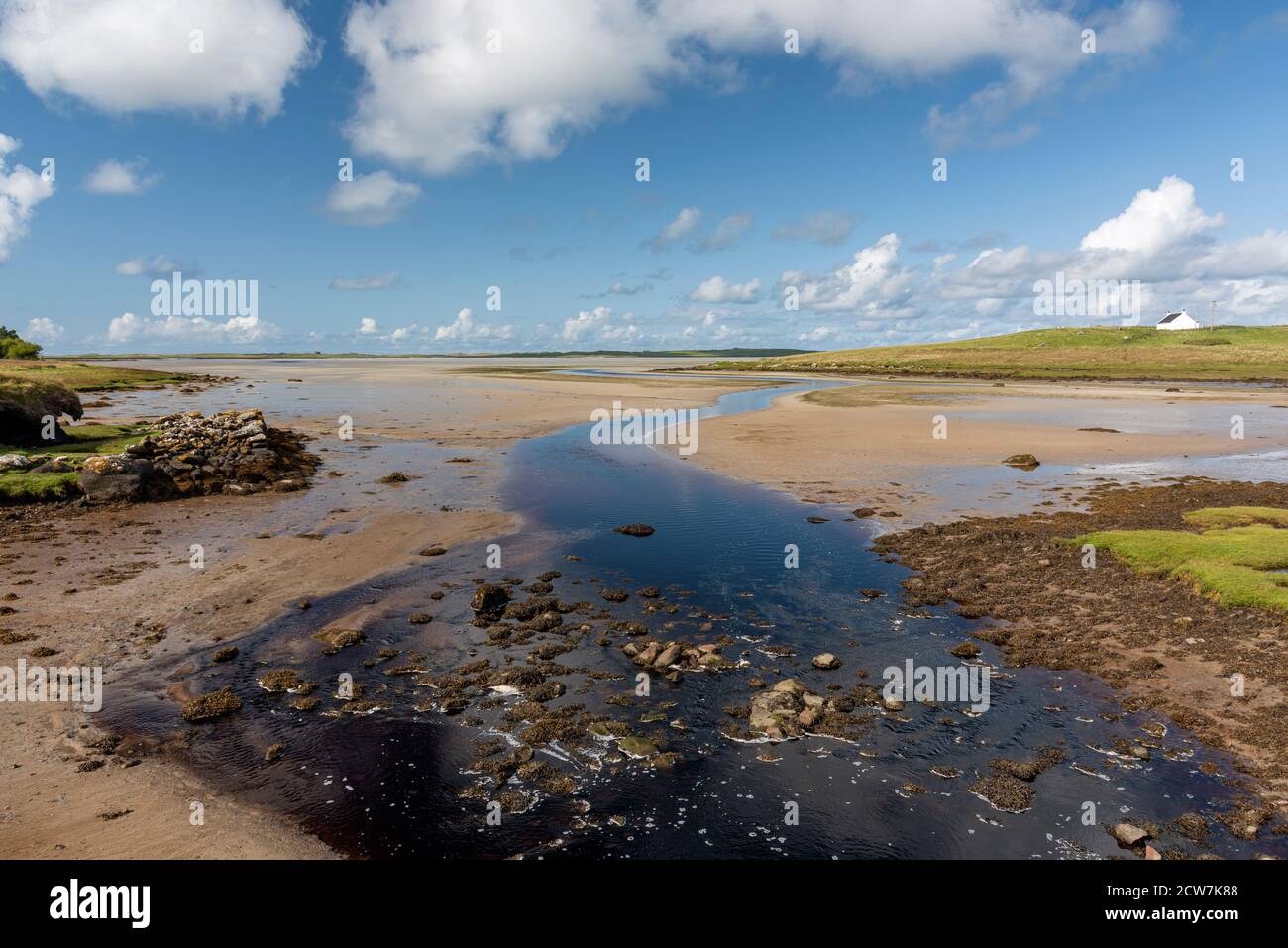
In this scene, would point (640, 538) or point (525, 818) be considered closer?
point (525, 818)

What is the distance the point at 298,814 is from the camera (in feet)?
29.9

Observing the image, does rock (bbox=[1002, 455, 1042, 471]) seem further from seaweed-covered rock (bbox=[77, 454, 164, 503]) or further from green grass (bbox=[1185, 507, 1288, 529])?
seaweed-covered rock (bbox=[77, 454, 164, 503])

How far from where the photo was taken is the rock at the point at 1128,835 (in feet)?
28.0

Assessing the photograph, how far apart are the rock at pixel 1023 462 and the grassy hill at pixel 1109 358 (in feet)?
297

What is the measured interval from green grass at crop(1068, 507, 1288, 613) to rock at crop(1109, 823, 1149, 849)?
1033cm

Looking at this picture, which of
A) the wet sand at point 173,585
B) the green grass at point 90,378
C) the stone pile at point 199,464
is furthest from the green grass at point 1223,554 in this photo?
the green grass at point 90,378

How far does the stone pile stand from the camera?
26453 mm

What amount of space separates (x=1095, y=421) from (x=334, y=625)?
202ft

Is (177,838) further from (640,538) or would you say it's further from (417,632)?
(640,538)

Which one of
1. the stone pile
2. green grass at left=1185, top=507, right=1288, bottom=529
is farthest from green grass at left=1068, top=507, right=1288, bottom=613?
the stone pile

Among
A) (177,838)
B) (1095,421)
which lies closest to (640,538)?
(177,838)

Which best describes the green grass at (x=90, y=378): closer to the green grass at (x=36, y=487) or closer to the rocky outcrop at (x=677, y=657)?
the green grass at (x=36, y=487)
